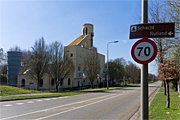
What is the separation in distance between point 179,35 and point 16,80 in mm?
51993

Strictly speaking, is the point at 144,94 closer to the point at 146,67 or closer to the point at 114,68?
the point at 146,67

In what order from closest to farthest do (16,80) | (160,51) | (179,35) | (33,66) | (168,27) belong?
1. (168,27)
2. (179,35)
3. (160,51)
4. (33,66)
5. (16,80)

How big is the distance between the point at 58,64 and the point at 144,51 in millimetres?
44798

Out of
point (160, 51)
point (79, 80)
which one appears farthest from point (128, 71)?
point (160, 51)

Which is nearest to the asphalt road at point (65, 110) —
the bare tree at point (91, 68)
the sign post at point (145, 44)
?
the sign post at point (145, 44)

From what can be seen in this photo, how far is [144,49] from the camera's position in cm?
523

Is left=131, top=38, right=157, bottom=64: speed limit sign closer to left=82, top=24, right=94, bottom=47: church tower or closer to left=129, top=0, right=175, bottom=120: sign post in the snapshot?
left=129, top=0, right=175, bottom=120: sign post

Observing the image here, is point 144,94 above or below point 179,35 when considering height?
below

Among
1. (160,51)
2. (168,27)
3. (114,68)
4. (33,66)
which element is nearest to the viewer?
(168,27)

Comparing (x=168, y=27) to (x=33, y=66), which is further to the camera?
(x=33, y=66)

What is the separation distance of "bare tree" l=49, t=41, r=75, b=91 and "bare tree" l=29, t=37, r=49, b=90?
1.39m

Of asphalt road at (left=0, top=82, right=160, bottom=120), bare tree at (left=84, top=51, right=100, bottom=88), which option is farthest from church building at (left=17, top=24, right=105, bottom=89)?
asphalt road at (left=0, top=82, right=160, bottom=120)

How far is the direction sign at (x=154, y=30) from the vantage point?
200 inches

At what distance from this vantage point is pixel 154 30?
5148 mm
